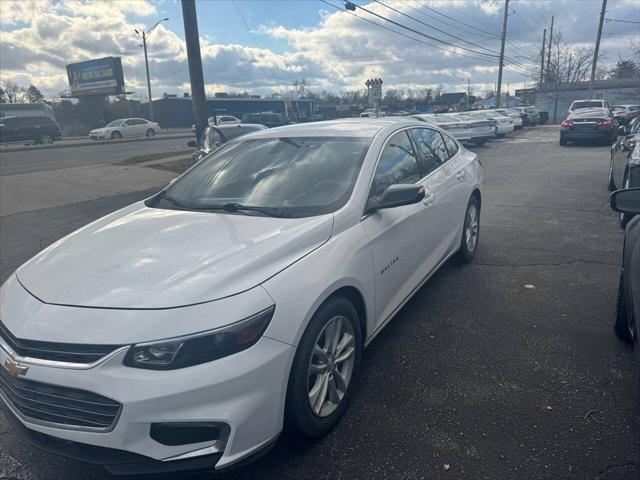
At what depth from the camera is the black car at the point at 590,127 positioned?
1834cm

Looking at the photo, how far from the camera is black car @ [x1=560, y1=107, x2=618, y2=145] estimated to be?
1834 centimetres

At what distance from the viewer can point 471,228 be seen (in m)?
5.43

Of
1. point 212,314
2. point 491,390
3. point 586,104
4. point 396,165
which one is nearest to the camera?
point 212,314

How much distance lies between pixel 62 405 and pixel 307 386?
1.11m

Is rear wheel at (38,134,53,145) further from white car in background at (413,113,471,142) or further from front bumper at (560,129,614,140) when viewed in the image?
front bumper at (560,129,614,140)

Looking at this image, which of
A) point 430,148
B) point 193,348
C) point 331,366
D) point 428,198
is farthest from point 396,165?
point 193,348

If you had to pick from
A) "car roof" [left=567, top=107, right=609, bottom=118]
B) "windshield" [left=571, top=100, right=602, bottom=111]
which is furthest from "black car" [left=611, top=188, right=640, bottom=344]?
"windshield" [left=571, top=100, right=602, bottom=111]

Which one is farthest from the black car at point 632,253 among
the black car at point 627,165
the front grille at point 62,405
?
the black car at point 627,165

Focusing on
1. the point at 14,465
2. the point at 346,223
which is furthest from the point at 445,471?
the point at 14,465

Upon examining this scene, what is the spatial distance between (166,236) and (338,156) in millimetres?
1389

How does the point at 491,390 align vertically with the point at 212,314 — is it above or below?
below

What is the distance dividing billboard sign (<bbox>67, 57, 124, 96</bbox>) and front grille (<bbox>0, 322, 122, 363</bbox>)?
2387 inches

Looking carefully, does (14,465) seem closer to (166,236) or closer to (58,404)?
(58,404)

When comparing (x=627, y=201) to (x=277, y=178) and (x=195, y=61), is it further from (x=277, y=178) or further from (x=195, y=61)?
(x=195, y=61)
